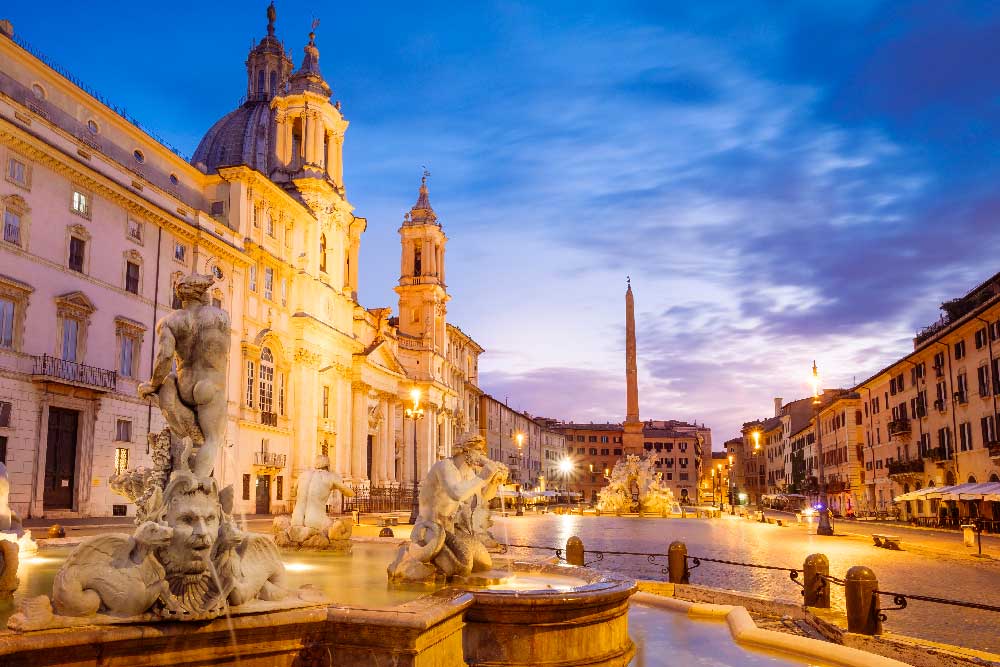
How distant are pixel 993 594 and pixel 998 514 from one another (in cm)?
2514

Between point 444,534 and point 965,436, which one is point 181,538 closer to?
point 444,534

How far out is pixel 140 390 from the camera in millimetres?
6168

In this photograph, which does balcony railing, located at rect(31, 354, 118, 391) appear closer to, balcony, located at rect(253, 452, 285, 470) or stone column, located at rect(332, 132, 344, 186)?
balcony, located at rect(253, 452, 285, 470)

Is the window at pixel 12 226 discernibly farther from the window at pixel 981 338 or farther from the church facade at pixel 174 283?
the window at pixel 981 338

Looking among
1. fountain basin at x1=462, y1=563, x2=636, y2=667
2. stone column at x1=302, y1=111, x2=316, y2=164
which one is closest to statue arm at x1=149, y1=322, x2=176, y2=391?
fountain basin at x1=462, y1=563, x2=636, y2=667

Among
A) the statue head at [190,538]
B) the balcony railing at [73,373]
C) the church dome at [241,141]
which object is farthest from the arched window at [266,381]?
the statue head at [190,538]

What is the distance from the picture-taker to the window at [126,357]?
31.4 m

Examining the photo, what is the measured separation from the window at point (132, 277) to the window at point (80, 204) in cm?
279

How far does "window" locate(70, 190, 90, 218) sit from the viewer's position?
1155 inches

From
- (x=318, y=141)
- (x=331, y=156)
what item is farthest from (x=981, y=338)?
(x=331, y=156)

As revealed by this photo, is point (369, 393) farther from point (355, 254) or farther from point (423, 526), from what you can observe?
point (423, 526)

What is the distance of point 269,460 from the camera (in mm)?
41188

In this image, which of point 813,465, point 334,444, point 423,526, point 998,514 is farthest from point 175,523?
point 813,465

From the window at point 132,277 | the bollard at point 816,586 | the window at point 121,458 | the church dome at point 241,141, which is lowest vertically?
the bollard at point 816,586
